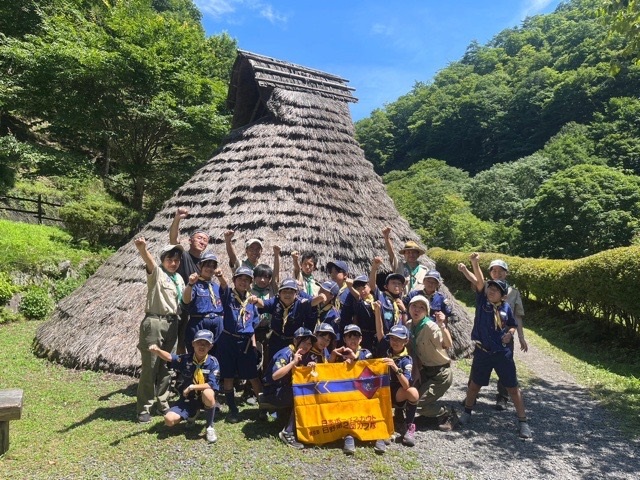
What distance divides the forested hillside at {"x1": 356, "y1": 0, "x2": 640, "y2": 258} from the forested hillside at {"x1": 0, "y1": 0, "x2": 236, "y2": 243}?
1262cm

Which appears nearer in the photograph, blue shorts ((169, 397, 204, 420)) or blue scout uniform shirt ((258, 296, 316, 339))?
blue shorts ((169, 397, 204, 420))

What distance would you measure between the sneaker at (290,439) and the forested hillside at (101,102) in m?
10.8

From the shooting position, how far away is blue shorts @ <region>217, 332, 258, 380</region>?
14.5 feet

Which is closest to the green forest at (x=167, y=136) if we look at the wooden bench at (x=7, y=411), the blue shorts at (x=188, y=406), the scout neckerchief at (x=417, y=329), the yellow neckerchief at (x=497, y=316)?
the yellow neckerchief at (x=497, y=316)

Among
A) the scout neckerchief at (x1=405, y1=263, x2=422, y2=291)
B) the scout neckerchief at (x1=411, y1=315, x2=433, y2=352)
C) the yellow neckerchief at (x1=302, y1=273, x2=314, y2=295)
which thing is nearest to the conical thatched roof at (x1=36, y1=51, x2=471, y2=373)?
the yellow neckerchief at (x1=302, y1=273, x2=314, y2=295)

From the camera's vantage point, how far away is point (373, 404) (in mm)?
3998

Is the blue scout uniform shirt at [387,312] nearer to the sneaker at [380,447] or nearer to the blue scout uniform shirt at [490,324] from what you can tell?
the blue scout uniform shirt at [490,324]

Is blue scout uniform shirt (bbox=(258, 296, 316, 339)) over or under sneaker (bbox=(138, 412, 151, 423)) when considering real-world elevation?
over

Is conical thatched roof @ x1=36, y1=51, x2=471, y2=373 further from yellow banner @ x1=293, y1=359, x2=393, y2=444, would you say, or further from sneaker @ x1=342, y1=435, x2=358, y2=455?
sneaker @ x1=342, y1=435, x2=358, y2=455

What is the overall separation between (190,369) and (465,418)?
3.18 meters

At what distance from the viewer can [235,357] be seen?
444 centimetres

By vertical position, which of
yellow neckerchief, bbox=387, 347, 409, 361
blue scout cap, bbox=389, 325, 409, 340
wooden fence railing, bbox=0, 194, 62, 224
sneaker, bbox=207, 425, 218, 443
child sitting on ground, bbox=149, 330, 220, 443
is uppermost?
wooden fence railing, bbox=0, 194, 62, 224

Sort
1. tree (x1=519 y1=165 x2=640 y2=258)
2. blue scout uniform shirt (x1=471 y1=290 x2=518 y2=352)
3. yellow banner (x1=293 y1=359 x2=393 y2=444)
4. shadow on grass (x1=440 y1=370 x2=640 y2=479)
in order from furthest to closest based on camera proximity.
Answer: tree (x1=519 y1=165 x2=640 y2=258)
blue scout uniform shirt (x1=471 y1=290 x2=518 y2=352)
yellow banner (x1=293 y1=359 x2=393 y2=444)
shadow on grass (x1=440 y1=370 x2=640 y2=479)

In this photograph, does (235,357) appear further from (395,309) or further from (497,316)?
(497,316)
